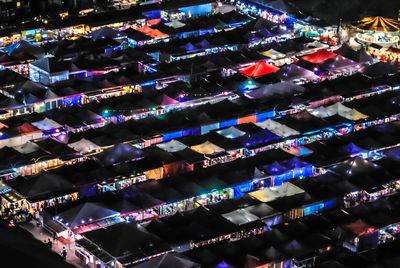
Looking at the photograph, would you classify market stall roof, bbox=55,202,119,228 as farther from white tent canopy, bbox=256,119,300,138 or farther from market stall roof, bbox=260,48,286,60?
market stall roof, bbox=260,48,286,60

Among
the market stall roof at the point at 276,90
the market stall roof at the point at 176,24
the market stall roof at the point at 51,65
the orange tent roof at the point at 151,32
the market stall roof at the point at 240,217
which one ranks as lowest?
the market stall roof at the point at 176,24

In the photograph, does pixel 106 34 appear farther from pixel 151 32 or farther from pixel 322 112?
pixel 322 112

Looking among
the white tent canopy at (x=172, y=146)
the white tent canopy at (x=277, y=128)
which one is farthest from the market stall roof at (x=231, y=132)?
the white tent canopy at (x=172, y=146)

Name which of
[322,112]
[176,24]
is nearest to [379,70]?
[322,112]

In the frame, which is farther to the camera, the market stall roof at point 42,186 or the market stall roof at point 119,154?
the market stall roof at point 119,154

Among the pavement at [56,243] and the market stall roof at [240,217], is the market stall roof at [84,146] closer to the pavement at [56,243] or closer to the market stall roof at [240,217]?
the pavement at [56,243]

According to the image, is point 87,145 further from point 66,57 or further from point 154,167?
point 66,57

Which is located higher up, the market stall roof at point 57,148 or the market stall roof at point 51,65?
the market stall roof at point 57,148
